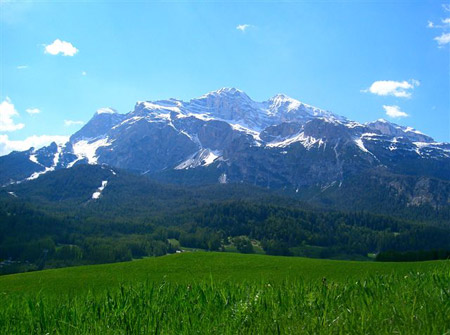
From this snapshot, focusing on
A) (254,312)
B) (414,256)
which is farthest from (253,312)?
(414,256)

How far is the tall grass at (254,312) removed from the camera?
5652mm

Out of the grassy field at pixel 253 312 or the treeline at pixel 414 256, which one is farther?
the treeline at pixel 414 256

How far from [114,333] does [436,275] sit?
294 inches

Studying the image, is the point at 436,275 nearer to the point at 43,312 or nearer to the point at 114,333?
the point at 114,333

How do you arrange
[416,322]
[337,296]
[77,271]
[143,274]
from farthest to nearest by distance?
[77,271] < [143,274] < [337,296] < [416,322]

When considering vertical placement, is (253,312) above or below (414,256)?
above

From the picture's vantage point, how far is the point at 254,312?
6898mm

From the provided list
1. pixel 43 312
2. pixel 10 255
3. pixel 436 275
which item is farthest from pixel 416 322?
pixel 10 255

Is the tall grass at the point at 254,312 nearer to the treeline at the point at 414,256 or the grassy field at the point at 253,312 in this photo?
the grassy field at the point at 253,312

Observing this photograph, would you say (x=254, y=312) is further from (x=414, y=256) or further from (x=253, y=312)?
(x=414, y=256)

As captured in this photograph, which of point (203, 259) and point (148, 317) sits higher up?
point (148, 317)

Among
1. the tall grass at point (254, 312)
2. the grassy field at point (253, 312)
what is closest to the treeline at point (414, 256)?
the grassy field at point (253, 312)

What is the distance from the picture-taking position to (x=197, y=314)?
700cm

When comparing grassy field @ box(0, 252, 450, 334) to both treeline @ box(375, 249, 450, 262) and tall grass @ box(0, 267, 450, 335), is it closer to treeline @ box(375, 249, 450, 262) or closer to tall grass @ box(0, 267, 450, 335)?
tall grass @ box(0, 267, 450, 335)
